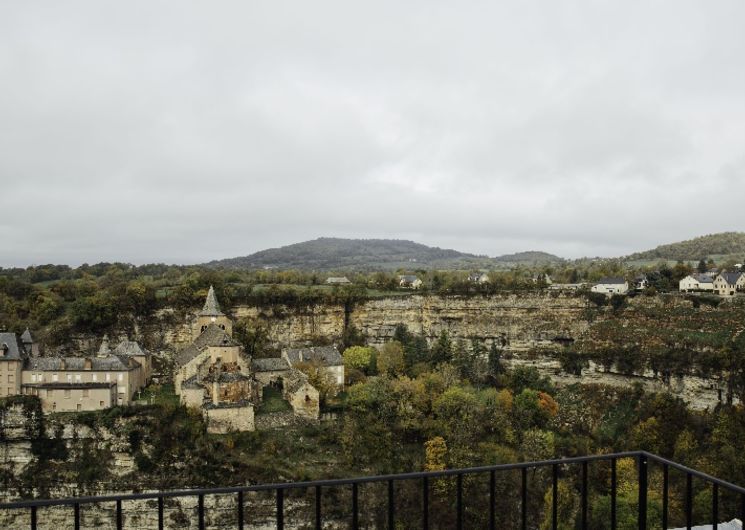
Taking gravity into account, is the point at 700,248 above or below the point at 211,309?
above

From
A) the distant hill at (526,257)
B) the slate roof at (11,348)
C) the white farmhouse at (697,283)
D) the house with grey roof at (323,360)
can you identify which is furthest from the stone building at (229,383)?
the distant hill at (526,257)

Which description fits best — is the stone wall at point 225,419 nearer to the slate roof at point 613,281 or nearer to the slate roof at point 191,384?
the slate roof at point 191,384

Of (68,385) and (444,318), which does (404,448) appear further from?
(444,318)

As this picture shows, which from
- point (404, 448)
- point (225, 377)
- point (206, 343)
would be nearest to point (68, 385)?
point (206, 343)

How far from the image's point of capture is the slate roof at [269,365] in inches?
1366

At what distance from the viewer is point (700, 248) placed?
340ft

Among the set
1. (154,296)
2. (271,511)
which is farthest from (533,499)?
(154,296)

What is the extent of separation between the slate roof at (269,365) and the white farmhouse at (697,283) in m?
32.3

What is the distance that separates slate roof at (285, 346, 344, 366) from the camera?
35.7 meters

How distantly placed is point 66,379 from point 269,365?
11157 mm

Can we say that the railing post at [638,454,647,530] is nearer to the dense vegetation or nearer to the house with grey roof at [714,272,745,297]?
the dense vegetation

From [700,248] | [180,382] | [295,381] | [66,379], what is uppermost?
[700,248]

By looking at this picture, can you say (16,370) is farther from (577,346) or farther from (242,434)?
(577,346)

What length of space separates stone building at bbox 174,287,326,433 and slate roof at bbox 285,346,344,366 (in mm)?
746
